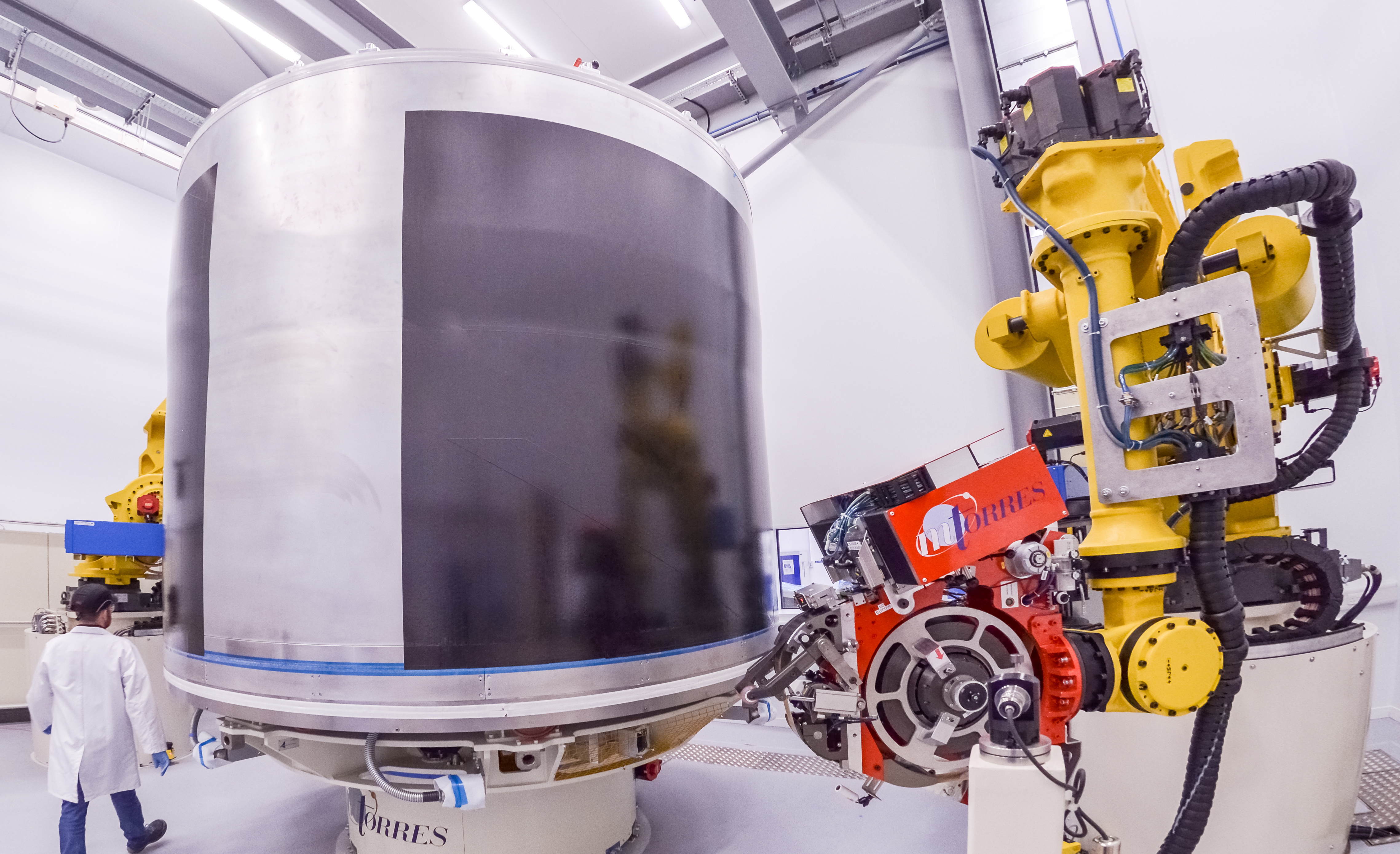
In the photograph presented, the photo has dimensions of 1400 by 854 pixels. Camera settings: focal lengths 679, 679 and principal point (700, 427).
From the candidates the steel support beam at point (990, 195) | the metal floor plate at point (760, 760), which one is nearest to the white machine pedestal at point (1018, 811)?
the metal floor plate at point (760, 760)

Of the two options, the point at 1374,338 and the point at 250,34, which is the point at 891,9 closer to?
the point at 1374,338

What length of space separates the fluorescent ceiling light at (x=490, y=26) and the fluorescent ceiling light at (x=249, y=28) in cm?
129

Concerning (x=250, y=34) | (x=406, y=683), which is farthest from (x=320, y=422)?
(x=250, y=34)

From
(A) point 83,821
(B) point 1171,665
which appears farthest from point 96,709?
(B) point 1171,665

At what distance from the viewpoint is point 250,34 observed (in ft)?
16.1

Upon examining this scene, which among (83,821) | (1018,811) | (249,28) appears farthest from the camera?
(249,28)

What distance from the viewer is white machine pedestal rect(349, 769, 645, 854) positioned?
2395mm

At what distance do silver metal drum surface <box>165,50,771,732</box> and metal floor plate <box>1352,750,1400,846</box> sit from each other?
8.61 ft

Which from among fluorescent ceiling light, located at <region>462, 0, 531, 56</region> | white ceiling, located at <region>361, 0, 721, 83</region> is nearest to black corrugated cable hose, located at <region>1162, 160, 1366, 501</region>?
white ceiling, located at <region>361, 0, 721, 83</region>

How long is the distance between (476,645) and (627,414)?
85 cm

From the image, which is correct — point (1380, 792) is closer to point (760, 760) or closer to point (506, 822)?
point (760, 760)

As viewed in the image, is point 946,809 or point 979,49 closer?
point 946,809

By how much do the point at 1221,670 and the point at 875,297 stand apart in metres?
3.63

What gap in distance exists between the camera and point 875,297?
507cm
